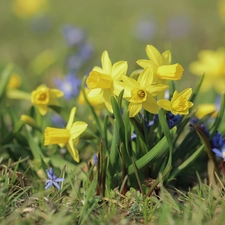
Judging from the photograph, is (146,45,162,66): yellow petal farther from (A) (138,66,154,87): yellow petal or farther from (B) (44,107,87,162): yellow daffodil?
(B) (44,107,87,162): yellow daffodil

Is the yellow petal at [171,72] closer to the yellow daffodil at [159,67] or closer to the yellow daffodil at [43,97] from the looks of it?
the yellow daffodil at [159,67]

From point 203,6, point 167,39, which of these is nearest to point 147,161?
point 167,39

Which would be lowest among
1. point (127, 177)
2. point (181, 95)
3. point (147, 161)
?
point (127, 177)

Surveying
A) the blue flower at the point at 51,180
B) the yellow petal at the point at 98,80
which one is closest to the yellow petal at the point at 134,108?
the yellow petal at the point at 98,80

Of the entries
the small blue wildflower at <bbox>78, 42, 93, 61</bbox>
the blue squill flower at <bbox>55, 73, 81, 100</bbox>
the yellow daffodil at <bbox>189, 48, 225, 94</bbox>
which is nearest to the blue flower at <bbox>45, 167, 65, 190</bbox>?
the blue squill flower at <bbox>55, 73, 81, 100</bbox>

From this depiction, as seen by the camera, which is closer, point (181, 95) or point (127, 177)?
point (181, 95)

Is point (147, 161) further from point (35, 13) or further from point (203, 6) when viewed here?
point (203, 6)
